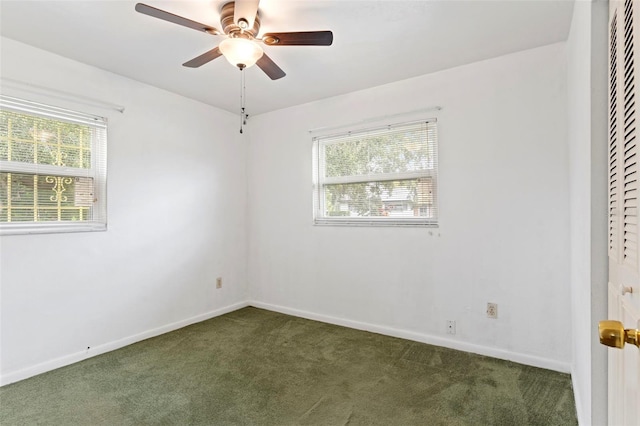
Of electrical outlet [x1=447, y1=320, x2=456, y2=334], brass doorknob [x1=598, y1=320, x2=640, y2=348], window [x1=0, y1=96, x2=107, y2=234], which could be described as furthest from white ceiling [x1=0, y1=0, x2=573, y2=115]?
electrical outlet [x1=447, y1=320, x2=456, y2=334]

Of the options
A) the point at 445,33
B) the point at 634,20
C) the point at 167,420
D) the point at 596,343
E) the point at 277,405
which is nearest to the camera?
the point at 634,20

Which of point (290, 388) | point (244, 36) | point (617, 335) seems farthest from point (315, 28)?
point (290, 388)

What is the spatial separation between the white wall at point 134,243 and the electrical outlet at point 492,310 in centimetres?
274

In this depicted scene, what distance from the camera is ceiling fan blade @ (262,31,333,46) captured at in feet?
6.17

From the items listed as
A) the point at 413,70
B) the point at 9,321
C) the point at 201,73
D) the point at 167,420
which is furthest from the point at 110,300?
the point at 413,70

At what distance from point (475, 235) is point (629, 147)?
201 cm

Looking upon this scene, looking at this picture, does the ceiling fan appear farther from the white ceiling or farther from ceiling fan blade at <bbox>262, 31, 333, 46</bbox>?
the white ceiling

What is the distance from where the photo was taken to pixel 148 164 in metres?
3.19

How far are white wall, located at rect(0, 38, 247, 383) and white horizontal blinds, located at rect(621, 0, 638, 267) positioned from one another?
10.9ft

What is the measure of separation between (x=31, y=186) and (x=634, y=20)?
3358mm

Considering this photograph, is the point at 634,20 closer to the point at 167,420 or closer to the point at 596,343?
the point at 596,343

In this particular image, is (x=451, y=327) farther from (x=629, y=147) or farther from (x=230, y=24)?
(x=230, y=24)

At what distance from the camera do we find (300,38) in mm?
1938

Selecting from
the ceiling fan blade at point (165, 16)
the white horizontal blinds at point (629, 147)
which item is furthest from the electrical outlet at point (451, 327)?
the ceiling fan blade at point (165, 16)
